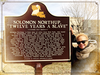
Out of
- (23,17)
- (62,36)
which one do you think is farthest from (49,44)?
(23,17)

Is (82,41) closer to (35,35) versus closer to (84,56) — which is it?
(84,56)

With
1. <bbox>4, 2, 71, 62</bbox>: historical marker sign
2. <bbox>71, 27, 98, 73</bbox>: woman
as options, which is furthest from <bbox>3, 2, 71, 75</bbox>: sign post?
<bbox>71, 27, 98, 73</bbox>: woman

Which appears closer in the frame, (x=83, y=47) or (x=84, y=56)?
(x=83, y=47)

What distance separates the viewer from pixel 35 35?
420cm

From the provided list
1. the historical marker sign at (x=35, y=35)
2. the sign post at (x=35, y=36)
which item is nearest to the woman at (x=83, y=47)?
the sign post at (x=35, y=36)

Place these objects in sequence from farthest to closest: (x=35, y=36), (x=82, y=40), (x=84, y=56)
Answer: (x=84, y=56) < (x=82, y=40) < (x=35, y=36)

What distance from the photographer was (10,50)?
165 inches

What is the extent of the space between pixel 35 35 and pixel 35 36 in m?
0.05

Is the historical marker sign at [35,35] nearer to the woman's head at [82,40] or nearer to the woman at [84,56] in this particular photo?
the woman's head at [82,40]

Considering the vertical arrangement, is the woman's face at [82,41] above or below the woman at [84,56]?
above

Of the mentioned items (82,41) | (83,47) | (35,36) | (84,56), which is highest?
(35,36)

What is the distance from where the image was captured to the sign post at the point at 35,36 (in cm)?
418

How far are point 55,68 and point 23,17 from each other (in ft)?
11.5

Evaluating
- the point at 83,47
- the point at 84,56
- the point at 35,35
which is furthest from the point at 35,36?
the point at 84,56
